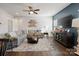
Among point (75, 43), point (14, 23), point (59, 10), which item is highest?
point (59, 10)

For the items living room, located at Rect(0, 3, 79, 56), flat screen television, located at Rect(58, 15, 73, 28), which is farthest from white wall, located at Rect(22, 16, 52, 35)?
flat screen television, located at Rect(58, 15, 73, 28)

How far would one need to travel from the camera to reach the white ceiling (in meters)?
3.28

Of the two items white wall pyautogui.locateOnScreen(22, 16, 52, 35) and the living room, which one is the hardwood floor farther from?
white wall pyautogui.locateOnScreen(22, 16, 52, 35)

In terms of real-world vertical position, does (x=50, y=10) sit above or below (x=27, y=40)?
above

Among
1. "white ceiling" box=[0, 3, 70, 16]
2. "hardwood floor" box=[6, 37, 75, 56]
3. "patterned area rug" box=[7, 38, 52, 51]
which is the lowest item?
"hardwood floor" box=[6, 37, 75, 56]

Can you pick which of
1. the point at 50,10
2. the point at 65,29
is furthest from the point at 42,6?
the point at 65,29

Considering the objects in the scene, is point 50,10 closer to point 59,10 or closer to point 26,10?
point 59,10

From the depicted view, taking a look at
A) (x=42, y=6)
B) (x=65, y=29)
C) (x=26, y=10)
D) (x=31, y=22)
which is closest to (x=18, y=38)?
(x=31, y=22)

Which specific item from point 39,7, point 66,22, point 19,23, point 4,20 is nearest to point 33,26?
point 19,23

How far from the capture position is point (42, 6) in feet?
10.9

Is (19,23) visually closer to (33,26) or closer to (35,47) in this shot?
(33,26)

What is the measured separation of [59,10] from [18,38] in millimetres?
1339

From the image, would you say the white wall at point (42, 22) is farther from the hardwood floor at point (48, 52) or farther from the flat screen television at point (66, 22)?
the hardwood floor at point (48, 52)

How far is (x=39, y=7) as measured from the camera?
333 centimetres
